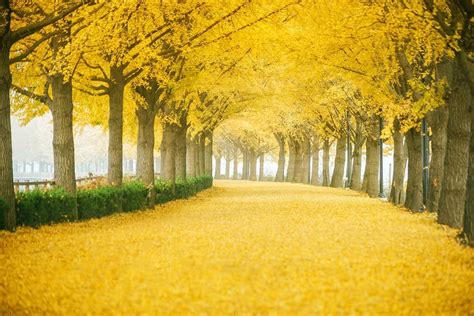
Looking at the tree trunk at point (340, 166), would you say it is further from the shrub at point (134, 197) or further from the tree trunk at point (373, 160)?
the shrub at point (134, 197)

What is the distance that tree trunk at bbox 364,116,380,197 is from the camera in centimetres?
3238

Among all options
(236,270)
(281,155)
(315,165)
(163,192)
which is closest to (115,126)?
(163,192)

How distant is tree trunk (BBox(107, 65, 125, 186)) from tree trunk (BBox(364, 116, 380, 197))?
51.9ft

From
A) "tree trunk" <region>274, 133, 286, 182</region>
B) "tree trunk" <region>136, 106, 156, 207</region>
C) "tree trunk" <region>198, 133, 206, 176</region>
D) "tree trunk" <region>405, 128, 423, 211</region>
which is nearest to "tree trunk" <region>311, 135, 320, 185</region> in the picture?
"tree trunk" <region>274, 133, 286, 182</region>

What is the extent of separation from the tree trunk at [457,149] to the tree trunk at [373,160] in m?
16.6

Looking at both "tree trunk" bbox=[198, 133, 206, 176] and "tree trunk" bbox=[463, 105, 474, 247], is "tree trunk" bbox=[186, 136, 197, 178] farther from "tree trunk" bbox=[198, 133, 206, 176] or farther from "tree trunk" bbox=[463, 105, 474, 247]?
"tree trunk" bbox=[463, 105, 474, 247]

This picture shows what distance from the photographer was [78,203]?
17.0m

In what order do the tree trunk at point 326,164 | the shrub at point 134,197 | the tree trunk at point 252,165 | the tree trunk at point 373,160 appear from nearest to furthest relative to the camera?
1. the shrub at point 134,197
2. the tree trunk at point 373,160
3. the tree trunk at point 326,164
4. the tree trunk at point 252,165

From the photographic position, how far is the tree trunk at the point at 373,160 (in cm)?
3238

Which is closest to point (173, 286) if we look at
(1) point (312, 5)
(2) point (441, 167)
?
(2) point (441, 167)

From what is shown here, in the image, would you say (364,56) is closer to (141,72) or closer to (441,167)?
(441,167)

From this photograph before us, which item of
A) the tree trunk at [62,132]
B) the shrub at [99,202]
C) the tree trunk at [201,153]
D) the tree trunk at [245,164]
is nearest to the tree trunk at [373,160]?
the tree trunk at [201,153]

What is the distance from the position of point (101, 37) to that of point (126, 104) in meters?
9.57

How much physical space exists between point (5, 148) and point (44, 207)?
6.12 feet
